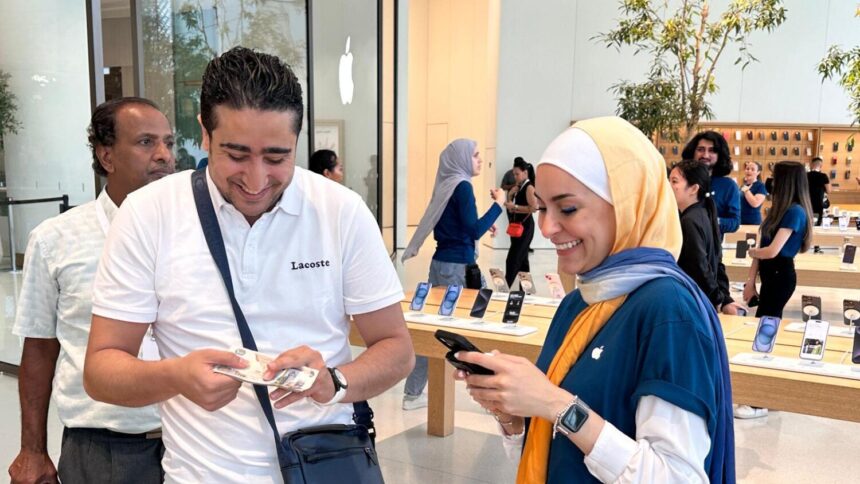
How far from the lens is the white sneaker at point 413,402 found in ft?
14.3

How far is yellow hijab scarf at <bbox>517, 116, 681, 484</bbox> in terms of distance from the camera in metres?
1.25

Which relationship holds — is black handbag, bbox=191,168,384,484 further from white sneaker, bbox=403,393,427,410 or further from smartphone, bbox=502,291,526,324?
white sneaker, bbox=403,393,427,410

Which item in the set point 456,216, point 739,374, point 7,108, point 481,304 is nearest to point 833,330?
point 739,374

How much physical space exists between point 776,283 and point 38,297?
16.6ft

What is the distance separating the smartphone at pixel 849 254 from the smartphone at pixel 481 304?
12.2 ft

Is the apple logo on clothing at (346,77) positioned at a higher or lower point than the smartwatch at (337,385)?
higher

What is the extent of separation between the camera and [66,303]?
1646 millimetres

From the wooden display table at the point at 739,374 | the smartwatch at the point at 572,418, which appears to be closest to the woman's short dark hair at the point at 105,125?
the smartwatch at the point at 572,418

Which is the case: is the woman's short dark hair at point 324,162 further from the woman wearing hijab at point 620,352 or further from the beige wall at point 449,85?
the beige wall at point 449,85

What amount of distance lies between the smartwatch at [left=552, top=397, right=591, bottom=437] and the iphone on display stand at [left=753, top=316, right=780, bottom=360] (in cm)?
173

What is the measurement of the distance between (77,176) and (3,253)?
3.20ft

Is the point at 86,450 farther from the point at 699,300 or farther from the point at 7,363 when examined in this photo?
the point at 7,363

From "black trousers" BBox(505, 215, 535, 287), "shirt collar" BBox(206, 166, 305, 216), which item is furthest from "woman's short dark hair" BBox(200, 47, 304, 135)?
"black trousers" BBox(505, 215, 535, 287)

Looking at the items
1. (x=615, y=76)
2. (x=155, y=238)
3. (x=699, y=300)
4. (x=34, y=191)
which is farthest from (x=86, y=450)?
(x=615, y=76)
